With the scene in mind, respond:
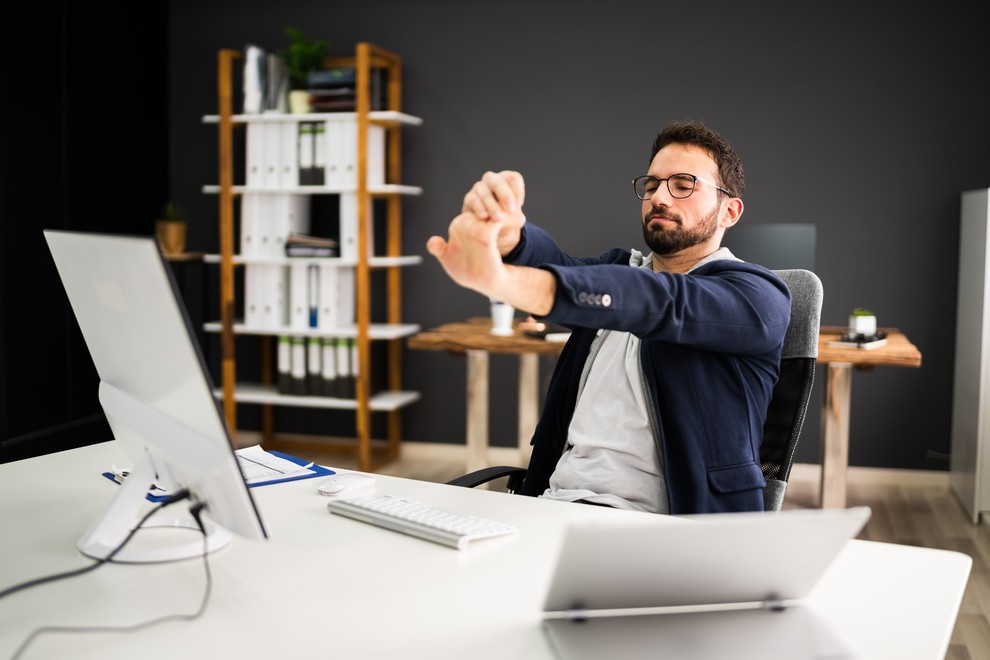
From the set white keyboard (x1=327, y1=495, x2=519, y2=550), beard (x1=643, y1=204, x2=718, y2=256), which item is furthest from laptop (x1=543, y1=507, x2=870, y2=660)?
beard (x1=643, y1=204, x2=718, y2=256)

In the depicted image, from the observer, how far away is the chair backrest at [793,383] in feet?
6.10

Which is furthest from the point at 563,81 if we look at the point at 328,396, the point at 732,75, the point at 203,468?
the point at 203,468

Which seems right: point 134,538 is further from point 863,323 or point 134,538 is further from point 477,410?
point 863,323

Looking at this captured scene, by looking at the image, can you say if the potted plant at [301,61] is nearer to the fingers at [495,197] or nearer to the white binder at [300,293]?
the white binder at [300,293]

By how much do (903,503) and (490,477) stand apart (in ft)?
9.52

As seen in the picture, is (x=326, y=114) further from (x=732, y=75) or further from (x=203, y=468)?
(x=203, y=468)

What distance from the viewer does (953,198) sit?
4.32 metres

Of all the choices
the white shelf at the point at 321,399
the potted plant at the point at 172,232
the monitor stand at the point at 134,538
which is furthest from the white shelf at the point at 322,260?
the monitor stand at the point at 134,538

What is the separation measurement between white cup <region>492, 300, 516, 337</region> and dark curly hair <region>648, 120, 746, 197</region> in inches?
74.5

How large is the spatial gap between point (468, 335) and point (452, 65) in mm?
1697

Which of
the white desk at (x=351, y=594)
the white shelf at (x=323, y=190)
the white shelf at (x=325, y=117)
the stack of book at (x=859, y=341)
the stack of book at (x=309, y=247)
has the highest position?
the white shelf at (x=325, y=117)

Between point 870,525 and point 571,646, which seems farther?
point 870,525

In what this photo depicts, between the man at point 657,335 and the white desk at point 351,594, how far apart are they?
12.0 inches

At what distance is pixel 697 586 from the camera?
41.2 inches
